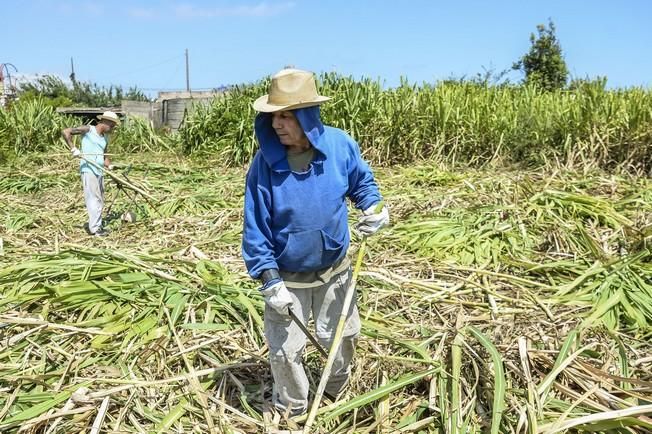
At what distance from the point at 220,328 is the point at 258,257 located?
3.29ft

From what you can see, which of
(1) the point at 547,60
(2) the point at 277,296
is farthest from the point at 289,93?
(1) the point at 547,60

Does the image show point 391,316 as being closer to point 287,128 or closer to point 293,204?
point 293,204

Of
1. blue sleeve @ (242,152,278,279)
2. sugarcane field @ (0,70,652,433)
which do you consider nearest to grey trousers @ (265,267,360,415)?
sugarcane field @ (0,70,652,433)

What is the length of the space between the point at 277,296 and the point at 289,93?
0.76 meters

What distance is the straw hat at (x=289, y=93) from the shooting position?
216cm

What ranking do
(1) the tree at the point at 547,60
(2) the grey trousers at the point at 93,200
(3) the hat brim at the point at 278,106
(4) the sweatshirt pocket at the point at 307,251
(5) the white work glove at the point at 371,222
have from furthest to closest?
(1) the tree at the point at 547,60
(2) the grey trousers at the point at 93,200
(5) the white work glove at the point at 371,222
(4) the sweatshirt pocket at the point at 307,251
(3) the hat brim at the point at 278,106

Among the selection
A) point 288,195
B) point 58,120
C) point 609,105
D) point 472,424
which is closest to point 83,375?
point 288,195

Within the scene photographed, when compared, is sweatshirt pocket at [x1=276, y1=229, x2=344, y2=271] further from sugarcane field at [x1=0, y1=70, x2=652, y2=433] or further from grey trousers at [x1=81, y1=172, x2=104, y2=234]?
grey trousers at [x1=81, y1=172, x2=104, y2=234]

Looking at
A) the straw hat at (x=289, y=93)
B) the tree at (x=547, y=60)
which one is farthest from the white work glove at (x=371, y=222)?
the tree at (x=547, y=60)

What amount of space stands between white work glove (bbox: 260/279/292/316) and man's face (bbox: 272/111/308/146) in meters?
0.54

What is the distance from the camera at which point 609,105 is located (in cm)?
728

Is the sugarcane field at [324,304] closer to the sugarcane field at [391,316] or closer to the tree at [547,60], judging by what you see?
the sugarcane field at [391,316]

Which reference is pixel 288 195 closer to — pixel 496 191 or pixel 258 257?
pixel 258 257

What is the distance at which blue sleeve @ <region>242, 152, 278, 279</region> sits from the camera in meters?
2.21
